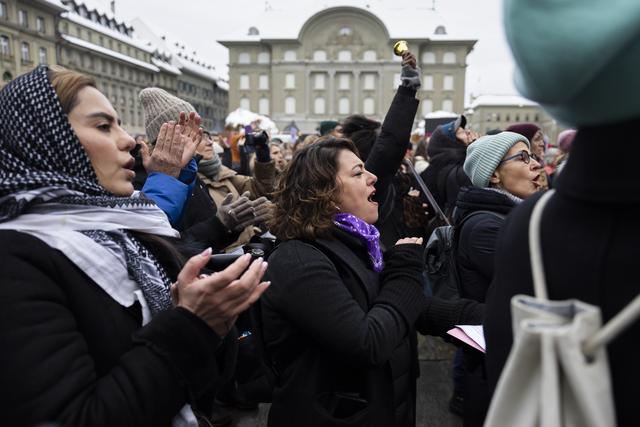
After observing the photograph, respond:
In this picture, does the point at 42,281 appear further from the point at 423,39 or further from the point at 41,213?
the point at 423,39

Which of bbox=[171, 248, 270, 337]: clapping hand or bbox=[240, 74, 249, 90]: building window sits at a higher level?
bbox=[240, 74, 249, 90]: building window

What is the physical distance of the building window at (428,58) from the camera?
61.6 meters

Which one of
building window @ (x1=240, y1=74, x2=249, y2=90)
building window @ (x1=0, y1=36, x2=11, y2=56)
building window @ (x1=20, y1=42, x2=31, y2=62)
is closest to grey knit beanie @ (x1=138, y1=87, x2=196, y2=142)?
building window @ (x1=0, y1=36, x2=11, y2=56)

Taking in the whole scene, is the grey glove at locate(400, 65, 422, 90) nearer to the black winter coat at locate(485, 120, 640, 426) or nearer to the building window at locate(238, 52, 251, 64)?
the black winter coat at locate(485, 120, 640, 426)

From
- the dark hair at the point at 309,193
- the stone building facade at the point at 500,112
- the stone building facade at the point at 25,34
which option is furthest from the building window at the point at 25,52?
the stone building facade at the point at 500,112

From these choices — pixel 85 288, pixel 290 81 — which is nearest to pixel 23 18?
pixel 290 81

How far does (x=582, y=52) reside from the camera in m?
0.81

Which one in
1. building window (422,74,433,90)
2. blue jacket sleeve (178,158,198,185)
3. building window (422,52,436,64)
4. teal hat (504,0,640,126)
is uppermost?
building window (422,52,436,64)

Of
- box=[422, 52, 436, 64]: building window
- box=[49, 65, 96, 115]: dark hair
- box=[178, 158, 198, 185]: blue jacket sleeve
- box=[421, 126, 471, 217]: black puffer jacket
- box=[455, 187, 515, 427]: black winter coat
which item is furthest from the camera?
box=[422, 52, 436, 64]: building window

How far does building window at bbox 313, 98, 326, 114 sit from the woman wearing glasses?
194ft

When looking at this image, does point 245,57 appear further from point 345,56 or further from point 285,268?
point 285,268

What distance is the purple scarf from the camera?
2.24 m

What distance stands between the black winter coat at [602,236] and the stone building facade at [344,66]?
198 feet

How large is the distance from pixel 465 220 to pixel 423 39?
203ft
